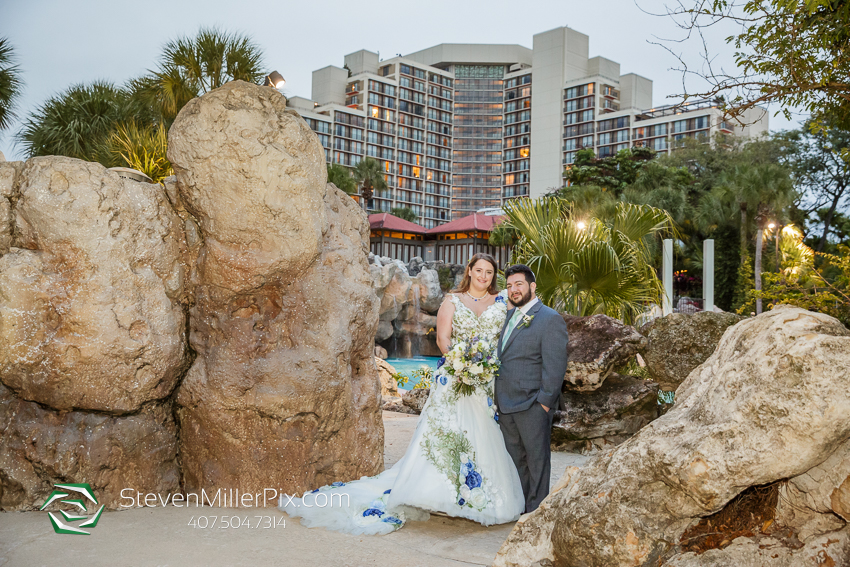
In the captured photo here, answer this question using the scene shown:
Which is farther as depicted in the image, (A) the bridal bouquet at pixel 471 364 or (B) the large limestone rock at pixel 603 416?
(B) the large limestone rock at pixel 603 416

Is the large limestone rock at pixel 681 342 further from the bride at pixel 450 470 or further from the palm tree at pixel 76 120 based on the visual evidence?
the palm tree at pixel 76 120

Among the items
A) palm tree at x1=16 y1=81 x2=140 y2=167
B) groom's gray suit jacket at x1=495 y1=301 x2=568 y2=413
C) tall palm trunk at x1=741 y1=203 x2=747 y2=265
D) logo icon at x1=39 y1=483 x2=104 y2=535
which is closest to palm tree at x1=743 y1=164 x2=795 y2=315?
tall palm trunk at x1=741 y1=203 x2=747 y2=265

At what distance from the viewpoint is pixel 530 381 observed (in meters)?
4.00

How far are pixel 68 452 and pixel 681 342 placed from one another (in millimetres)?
5507

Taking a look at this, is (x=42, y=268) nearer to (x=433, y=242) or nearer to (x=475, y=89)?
(x=433, y=242)

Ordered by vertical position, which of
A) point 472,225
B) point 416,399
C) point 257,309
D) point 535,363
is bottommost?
point 416,399

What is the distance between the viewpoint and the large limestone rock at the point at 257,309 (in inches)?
157

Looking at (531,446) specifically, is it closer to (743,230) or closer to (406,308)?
(743,230)

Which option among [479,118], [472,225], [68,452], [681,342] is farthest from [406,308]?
[479,118]

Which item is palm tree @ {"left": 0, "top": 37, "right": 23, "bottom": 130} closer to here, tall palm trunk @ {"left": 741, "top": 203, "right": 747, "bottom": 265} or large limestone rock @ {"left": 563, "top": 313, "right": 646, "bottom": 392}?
large limestone rock @ {"left": 563, "top": 313, "right": 646, "bottom": 392}

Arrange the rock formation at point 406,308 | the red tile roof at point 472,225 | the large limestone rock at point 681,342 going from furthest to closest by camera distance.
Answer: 1. the red tile roof at point 472,225
2. the rock formation at point 406,308
3. the large limestone rock at point 681,342

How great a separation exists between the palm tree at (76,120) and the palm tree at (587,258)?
1138 cm

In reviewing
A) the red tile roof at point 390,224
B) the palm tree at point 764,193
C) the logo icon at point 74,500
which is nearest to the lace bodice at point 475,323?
the logo icon at point 74,500

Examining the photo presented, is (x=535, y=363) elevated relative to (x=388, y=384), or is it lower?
elevated
